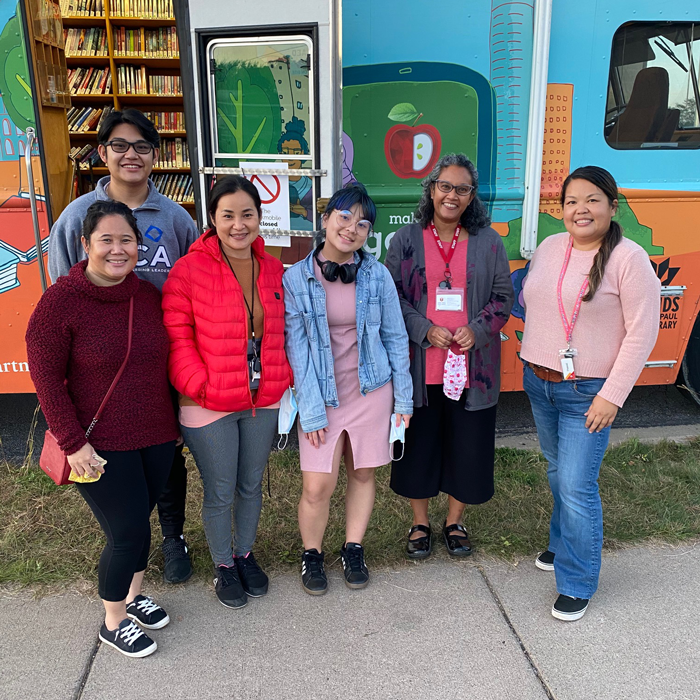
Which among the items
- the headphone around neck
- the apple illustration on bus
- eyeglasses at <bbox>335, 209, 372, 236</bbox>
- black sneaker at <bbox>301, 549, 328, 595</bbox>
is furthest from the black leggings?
the apple illustration on bus

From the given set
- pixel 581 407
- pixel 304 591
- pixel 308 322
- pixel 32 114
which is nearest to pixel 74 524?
pixel 304 591

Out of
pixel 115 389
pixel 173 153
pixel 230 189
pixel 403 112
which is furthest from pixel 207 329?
pixel 173 153

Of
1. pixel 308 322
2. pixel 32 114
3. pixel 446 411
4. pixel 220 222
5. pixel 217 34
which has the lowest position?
pixel 446 411

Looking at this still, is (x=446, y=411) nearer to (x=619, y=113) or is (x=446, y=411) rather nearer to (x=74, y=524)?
(x=74, y=524)

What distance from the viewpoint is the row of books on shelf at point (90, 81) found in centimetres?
628

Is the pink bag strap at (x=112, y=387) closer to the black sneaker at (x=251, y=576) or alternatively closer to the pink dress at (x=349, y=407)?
the pink dress at (x=349, y=407)

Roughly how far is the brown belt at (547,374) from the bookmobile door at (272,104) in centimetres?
153

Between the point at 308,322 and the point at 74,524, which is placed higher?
the point at 308,322

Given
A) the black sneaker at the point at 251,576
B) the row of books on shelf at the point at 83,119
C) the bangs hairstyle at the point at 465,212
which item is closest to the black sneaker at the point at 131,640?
the black sneaker at the point at 251,576

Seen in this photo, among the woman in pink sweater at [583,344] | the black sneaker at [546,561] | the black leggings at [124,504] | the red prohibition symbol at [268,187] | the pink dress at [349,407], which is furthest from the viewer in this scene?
the red prohibition symbol at [268,187]

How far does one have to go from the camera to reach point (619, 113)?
3.74 metres

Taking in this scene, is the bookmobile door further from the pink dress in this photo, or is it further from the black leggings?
the black leggings

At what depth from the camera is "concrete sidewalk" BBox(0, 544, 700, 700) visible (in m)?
2.17

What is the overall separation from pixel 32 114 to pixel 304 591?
9.18ft
